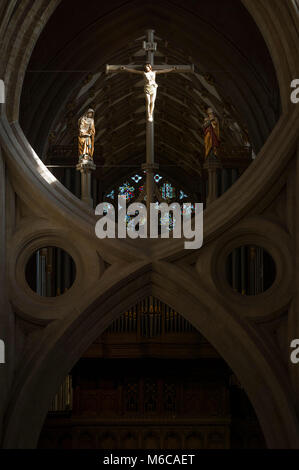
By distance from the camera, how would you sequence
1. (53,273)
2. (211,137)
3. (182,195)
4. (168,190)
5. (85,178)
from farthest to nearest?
1. (168,190)
2. (182,195)
3. (53,273)
4. (211,137)
5. (85,178)

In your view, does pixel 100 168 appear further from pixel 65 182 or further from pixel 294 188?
pixel 294 188

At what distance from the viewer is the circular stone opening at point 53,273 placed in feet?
57.2

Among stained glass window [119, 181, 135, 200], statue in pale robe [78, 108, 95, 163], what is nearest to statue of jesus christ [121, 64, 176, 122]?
statue in pale robe [78, 108, 95, 163]

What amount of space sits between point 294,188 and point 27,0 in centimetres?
455

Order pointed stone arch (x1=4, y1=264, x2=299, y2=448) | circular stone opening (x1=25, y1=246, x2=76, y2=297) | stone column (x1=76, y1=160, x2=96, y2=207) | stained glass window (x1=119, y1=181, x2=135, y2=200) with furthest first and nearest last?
stained glass window (x1=119, y1=181, x2=135, y2=200) < circular stone opening (x1=25, y1=246, x2=76, y2=297) < stone column (x1=76, y1=160, x2=96, y2=207) < pointed stone arch (x1=4, y1=264, x2=299, y2=448)

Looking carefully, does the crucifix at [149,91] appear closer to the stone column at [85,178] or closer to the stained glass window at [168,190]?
the stone column at [85,178]

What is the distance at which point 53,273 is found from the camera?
1756 centimetres

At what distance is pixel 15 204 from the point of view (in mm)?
15156

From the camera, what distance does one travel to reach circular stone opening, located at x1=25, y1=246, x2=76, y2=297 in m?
17.4

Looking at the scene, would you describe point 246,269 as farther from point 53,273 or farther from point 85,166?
point 85,166

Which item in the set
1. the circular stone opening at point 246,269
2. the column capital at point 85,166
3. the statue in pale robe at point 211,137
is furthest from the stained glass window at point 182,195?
the column capital at point 85,166

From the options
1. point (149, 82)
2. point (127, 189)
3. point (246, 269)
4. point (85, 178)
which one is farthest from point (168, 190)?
point (149, 82)

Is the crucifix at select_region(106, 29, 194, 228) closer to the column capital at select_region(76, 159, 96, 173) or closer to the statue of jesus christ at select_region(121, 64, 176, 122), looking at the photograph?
the statue of jesus christ at select_region(121, 64, 176, 122)
